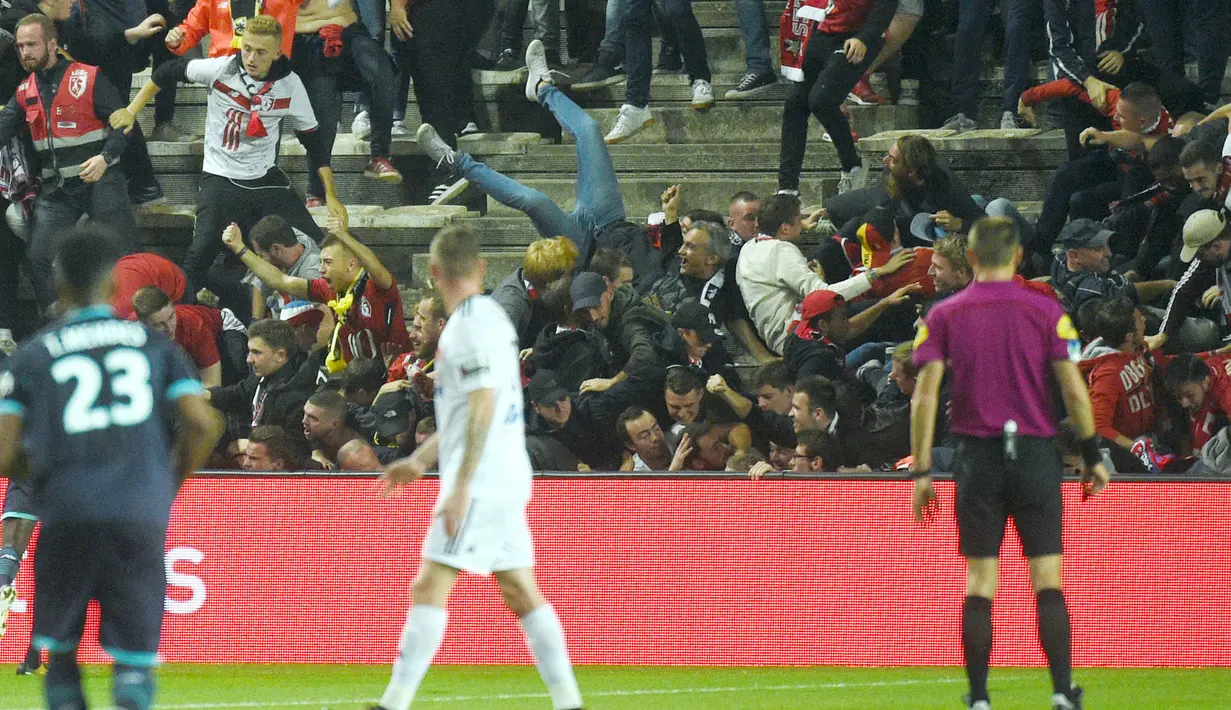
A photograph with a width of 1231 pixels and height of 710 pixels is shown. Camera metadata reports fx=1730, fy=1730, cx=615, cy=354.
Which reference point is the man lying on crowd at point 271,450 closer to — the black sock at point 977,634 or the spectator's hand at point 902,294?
the spectator's hand at point 902,294

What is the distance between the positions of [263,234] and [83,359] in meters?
5.49

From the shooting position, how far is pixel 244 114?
11492 millimetres

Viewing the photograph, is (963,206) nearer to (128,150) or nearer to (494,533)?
(494,533)

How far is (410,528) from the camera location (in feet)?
27.5

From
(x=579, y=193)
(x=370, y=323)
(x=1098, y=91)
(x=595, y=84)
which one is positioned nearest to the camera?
(x=370, y=323)

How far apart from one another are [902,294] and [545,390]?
2.17 meters

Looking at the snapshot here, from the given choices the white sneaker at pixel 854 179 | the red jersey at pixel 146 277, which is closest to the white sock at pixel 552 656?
the red jersey at pixel 146 277

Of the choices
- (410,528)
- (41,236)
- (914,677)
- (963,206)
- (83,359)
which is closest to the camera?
(83,359)

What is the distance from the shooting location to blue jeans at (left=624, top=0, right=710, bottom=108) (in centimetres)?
1231

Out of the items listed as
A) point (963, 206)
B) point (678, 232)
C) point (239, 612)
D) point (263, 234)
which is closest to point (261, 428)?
point (239, 612)

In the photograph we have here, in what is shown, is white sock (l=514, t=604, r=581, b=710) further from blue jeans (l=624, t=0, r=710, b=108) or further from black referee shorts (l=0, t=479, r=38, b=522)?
blue jeans (l=624, t=0, r=710, b=108)

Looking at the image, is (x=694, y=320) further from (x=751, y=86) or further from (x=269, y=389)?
(x=751, y=86)

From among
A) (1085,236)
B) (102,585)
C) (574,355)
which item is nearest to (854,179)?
(1085,236)

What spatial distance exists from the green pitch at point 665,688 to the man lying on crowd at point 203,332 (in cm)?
196
